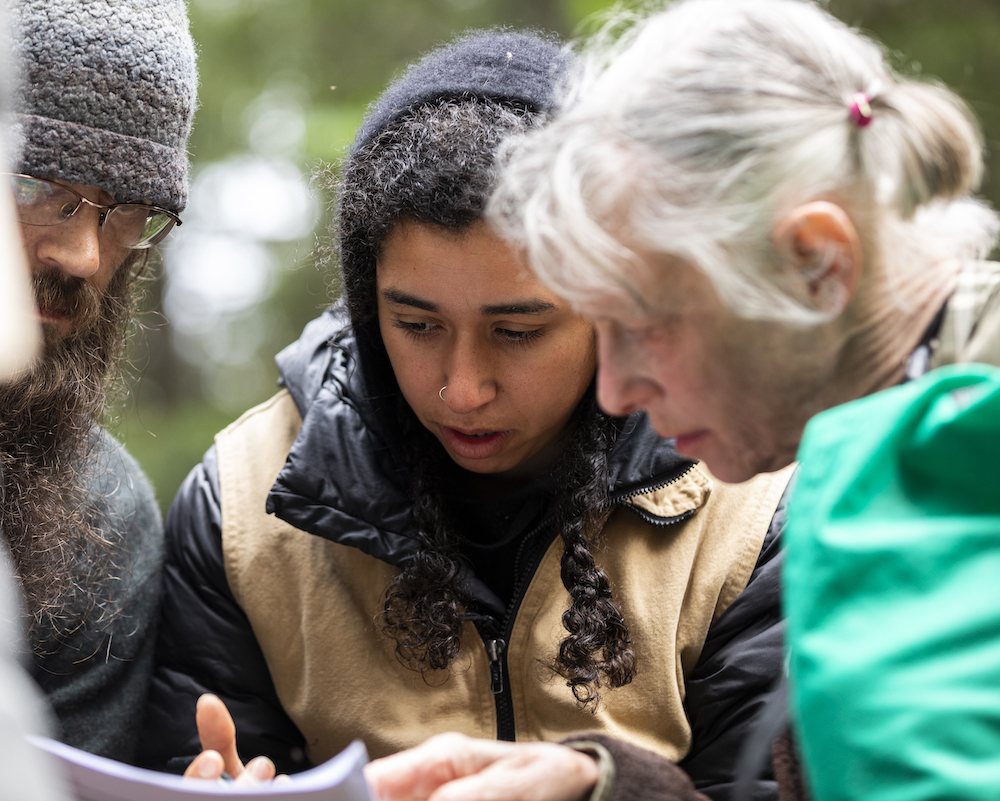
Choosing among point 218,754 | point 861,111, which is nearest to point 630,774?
point 218,754

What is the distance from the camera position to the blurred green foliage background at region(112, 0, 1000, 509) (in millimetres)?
5938

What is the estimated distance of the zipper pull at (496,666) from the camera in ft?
7.42

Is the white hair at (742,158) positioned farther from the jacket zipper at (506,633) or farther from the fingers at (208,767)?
the fingers at (208,767)

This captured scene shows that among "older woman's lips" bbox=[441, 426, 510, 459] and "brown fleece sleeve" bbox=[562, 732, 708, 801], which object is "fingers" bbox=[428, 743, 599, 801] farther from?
"older woman's lips" bbox=[441, 426, 510, 459]

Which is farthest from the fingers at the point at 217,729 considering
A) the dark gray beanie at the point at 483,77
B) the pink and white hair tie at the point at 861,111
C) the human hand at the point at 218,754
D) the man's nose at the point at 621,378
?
the pink and white hair tie at the point at 861,111

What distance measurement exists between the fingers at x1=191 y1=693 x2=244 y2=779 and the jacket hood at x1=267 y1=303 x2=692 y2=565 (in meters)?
0.48

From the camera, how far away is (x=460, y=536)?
7.89 feet

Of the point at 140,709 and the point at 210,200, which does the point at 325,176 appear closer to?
the point at 140,709

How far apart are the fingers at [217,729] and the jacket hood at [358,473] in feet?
1.56

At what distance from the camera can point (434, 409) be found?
2289 millimetres

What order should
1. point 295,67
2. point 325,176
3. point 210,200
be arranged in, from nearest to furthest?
point 325,176
point 295,67
point 210,200

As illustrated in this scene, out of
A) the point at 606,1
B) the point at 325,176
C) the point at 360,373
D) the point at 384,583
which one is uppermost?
the point at 606,1

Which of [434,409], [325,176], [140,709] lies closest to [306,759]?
[140,709]

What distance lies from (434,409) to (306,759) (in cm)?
100
